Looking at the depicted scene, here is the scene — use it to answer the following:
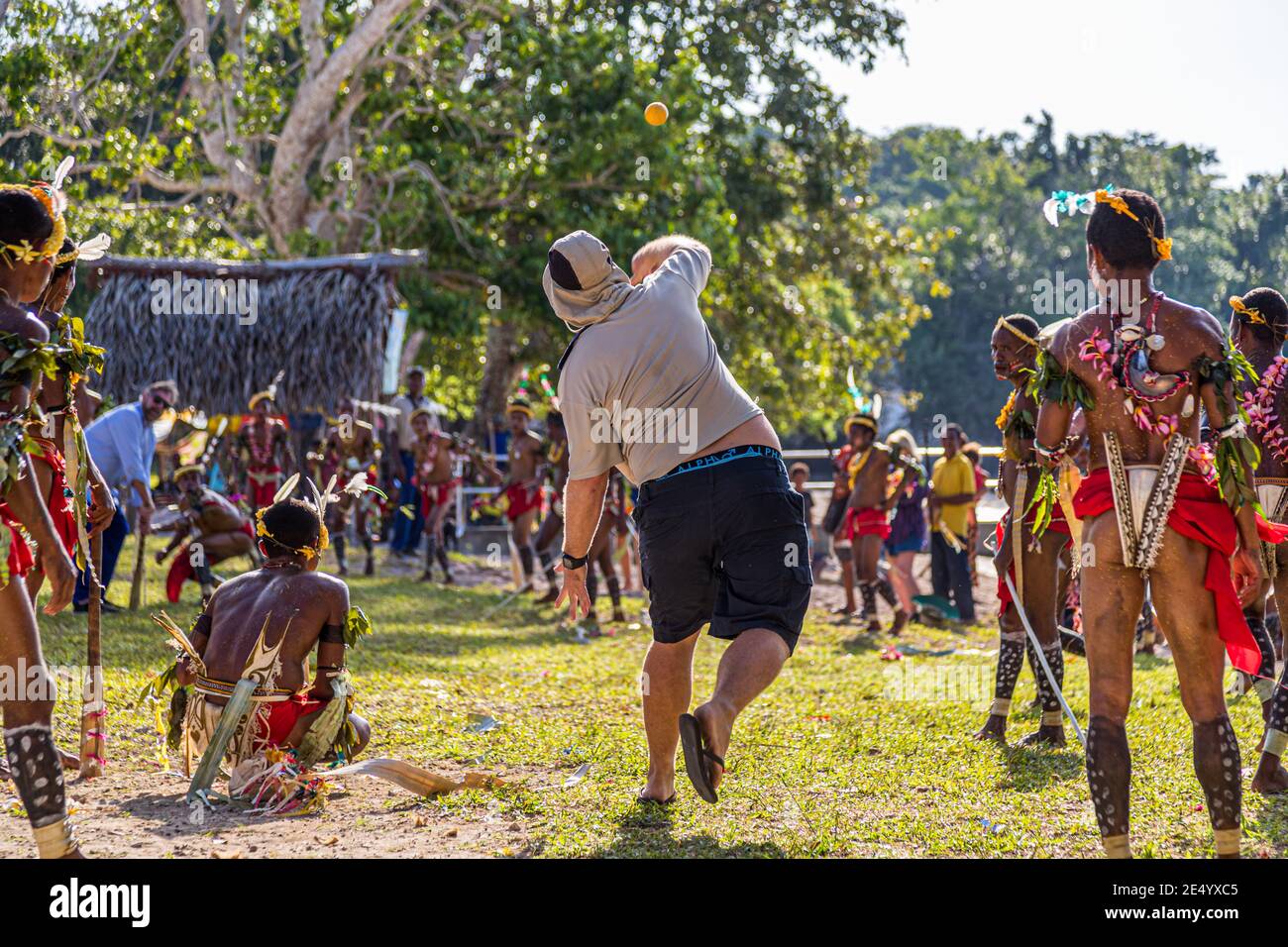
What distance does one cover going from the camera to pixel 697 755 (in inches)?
173

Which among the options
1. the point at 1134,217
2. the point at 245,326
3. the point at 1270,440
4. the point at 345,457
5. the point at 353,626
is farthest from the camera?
the point at 245,326

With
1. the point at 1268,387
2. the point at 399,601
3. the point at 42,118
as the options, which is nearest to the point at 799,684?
the point at 1268,387

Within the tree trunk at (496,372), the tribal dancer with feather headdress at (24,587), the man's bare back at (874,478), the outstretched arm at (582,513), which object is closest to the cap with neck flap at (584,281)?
the outstretched arm at (582,513)

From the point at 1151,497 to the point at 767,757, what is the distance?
2.61m

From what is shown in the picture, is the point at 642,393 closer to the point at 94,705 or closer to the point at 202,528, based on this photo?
the point at 94,705

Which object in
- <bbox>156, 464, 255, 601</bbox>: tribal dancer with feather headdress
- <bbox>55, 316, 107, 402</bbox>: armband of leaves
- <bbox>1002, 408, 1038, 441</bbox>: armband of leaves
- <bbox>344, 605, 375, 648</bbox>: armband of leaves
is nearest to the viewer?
<bbox>55, 316, 107, 402</bbox>: armband of leaves

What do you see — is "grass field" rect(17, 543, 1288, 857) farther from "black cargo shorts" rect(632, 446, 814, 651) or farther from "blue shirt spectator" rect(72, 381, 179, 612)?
"blue shirt spectator" rect(72, 381, 179, 612)

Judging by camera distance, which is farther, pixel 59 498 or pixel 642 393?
pixel 642 393

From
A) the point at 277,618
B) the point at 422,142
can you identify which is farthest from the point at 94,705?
the point at 422,142

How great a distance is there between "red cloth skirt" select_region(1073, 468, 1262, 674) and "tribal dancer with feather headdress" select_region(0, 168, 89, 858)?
124 inches

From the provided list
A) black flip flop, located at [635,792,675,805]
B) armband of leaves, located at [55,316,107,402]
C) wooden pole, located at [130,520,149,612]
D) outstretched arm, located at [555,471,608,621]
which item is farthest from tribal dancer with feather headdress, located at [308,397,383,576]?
outstretched arm, located at [555,471,608,621]

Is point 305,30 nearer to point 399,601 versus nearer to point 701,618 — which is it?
point 399,601

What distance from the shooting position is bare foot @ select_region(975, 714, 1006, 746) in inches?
262

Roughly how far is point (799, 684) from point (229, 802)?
462 cm
